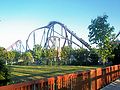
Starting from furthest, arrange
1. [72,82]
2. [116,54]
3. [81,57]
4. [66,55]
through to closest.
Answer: [66,55] < [81,57] < [116,54] < [72,82]

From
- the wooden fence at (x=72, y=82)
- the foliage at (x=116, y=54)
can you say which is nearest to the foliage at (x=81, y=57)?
the foliage at (x=116, y=54)

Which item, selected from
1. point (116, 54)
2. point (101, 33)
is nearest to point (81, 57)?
point (116, 54)

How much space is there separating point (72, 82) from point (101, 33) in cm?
3129

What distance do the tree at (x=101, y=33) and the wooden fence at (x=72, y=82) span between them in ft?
77.0

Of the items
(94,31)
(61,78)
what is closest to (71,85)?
(61,78)

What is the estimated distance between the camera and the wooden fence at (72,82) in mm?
7658

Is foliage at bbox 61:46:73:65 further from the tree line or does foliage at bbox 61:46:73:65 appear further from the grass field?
the grass field

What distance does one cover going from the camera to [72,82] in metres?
11.0

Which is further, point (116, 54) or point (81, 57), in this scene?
point (81, 57)

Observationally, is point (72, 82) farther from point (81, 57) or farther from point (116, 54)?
point (81, 57)

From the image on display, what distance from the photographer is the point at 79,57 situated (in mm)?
69438

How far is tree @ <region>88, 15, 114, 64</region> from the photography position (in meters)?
41.8

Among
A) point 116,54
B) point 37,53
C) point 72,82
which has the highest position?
point 37,53

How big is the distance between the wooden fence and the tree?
2348 centimetres
